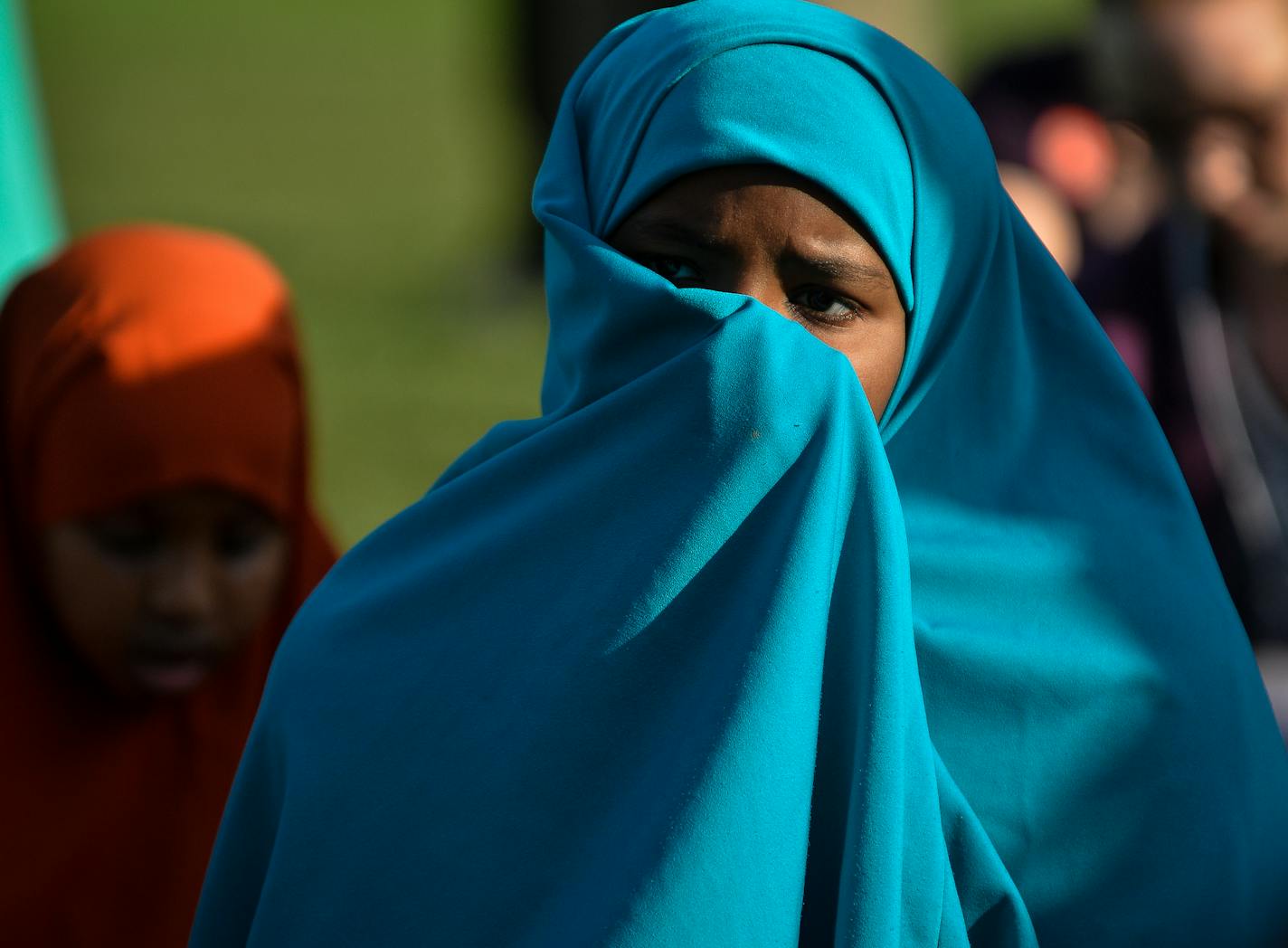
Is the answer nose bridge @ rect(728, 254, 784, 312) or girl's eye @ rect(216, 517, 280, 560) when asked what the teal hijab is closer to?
girl's eye @ rect(216, 517, 280, 560)

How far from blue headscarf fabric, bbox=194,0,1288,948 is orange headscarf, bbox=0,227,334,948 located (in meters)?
0.79

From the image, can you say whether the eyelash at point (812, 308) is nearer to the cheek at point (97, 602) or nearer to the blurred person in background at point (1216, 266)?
the cheek at point (97, 602)

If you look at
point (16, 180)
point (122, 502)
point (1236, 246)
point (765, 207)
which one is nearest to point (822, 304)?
point (765, 207)

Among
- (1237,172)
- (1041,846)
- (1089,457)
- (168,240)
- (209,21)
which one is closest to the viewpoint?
(1041,846)

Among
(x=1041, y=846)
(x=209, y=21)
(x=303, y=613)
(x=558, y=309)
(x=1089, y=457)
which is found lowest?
(x=209, y=21)

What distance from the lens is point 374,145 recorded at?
14.3 m

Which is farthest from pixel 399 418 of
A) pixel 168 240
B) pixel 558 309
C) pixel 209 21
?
pixel 209 21

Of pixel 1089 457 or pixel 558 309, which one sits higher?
pixel 558 309

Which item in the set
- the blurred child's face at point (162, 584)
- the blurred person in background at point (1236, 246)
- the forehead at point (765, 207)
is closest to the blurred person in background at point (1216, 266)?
the blurred person in background at point (1236, 246)

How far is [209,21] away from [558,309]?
57.7 ft

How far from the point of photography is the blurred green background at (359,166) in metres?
8.30

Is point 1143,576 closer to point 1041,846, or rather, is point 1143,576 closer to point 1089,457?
point 1089,457

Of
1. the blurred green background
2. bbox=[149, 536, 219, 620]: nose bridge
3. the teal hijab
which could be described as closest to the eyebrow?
bbox=[149, 536, 219, 620]: nose bridge

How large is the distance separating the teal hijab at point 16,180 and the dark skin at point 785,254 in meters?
2.50
